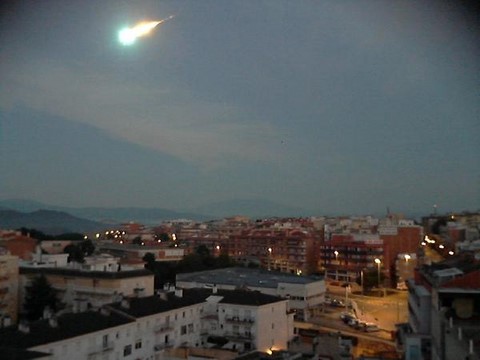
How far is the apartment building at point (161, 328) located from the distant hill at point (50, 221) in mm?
24571

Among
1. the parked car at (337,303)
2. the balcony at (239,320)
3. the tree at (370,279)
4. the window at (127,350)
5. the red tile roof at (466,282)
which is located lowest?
the parked car at (337,303)

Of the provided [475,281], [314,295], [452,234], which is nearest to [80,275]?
[314,295]

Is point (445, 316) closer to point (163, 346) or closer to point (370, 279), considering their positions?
point (163, 346)

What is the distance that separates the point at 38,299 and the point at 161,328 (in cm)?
208

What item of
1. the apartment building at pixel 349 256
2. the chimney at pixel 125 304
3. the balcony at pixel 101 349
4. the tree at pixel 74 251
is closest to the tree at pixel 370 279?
the apartment building at pixel 349 256

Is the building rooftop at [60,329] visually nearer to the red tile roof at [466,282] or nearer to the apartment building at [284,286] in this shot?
the red tile roof at [466,282]

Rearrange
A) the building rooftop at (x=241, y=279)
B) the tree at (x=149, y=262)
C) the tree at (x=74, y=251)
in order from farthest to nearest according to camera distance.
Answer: the tree at (x=74, y=251), the tree at (x=149, y=262), the building rooftop at (x=241, y=279)

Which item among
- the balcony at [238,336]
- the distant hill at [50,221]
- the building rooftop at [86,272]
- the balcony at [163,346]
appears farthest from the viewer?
the distant hill at [50,221]

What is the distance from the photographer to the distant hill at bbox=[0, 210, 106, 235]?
30.0 metres

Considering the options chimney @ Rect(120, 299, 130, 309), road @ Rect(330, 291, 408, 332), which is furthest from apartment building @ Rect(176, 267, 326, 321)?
chimney @ Rect(120, 299, 130, 309)

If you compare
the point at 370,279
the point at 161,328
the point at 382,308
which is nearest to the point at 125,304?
the point at 161,328

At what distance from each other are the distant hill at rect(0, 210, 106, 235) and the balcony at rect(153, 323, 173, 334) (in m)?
25.0

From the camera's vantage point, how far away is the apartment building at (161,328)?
4.18 m

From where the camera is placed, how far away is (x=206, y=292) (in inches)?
270
